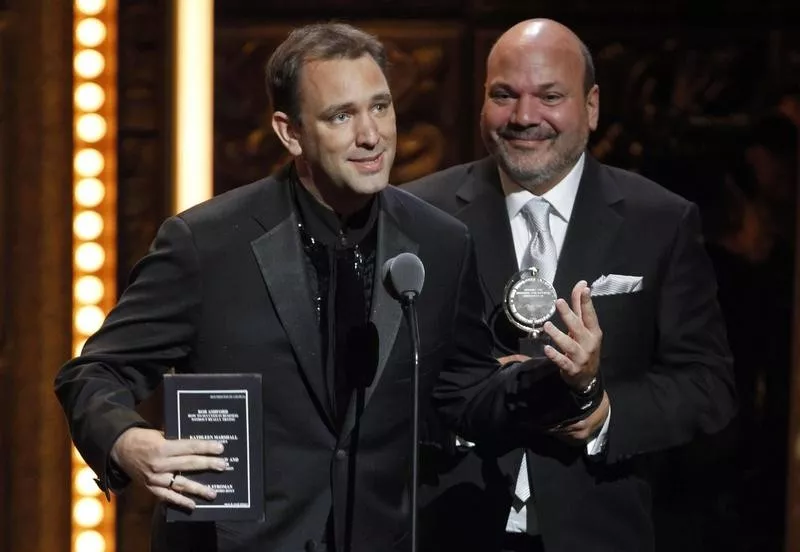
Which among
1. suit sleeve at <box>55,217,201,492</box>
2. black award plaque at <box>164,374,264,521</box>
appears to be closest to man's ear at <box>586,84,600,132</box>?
suit sleeve at <box>55,217,201,492</box>

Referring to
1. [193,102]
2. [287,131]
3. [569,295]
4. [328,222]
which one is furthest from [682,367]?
[193,102]

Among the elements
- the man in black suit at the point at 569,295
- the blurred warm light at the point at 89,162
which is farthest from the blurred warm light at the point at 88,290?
Result: the man in black suit at the point at 569,295

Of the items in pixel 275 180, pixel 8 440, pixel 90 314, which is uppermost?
pixel 275 180

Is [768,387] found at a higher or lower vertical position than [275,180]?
lower

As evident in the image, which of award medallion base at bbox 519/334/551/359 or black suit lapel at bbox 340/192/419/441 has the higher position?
black suit lapel at bbox 340/192/419/441

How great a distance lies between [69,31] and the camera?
4066 millimetres

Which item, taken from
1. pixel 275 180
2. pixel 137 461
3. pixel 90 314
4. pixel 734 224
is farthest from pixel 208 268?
pixel 734 224

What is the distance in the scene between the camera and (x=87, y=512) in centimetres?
412

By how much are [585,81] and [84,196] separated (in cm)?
161

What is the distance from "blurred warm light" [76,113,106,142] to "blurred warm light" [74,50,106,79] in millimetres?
112

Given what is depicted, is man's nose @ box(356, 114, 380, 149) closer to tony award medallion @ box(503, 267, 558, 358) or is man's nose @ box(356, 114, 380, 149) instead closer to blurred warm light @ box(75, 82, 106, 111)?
tony award medallion @ box(503, 267, 558, 358)

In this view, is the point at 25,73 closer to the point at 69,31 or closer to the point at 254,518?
the point at 69,31

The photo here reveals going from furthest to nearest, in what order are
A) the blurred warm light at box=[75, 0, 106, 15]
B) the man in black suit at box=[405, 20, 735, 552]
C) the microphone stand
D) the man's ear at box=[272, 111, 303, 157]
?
the blurred warm light at box=[75, 0, 106, 15]
the man in black suit at box=[405, 20, 735, 552]
the man's ear at box=[272, 111, 303, 157]
the microphone stand

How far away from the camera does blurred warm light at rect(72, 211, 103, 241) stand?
13.4 feet
